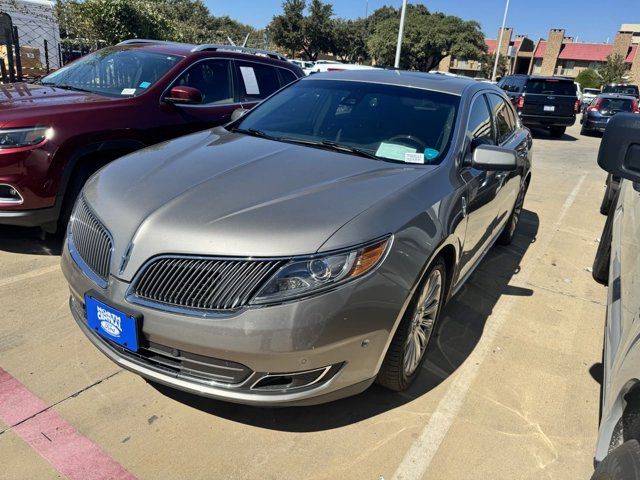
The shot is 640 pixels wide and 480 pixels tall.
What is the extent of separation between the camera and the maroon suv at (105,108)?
3.85 meters

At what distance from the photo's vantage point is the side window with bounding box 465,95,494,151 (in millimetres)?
3293

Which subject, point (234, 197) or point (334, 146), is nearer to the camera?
point (234, 197)

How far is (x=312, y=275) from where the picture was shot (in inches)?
80.0

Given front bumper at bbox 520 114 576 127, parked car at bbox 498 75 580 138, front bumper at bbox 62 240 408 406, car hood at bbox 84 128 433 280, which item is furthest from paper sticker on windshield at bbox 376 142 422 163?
front bumper at bbox 520 114 576 127

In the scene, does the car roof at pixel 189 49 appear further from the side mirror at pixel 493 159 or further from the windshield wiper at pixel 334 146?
the side mirror at pixel 493 159

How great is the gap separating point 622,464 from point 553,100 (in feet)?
49.6

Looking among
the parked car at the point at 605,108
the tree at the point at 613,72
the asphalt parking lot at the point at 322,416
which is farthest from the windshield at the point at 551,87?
the tree at the point at 613,72

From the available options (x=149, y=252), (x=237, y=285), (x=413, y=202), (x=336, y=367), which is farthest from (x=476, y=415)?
(x=149, y=252)

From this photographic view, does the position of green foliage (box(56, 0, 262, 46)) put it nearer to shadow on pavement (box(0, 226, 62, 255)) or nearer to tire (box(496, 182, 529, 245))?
shadow on pavement (box(0, 226, 62, 255))

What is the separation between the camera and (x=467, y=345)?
339cm

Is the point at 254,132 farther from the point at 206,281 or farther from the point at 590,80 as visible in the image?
the point at 590,80

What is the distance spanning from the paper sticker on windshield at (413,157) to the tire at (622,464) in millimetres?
1776

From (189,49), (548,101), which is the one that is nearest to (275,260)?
(189,49)

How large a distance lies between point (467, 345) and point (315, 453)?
1472 millimetres
